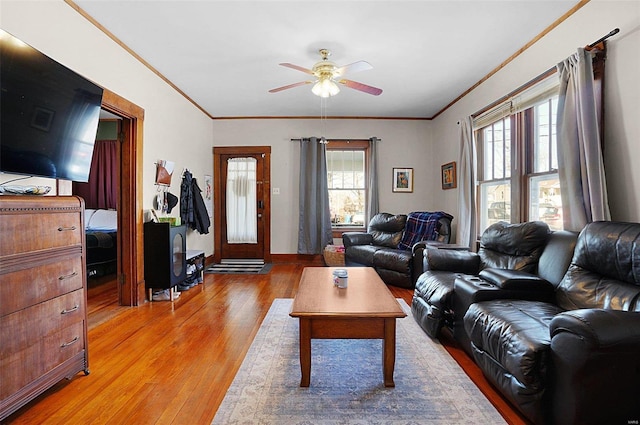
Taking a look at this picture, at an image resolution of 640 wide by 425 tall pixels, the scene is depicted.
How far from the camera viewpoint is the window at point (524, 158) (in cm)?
288

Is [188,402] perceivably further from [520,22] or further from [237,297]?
[520,22]

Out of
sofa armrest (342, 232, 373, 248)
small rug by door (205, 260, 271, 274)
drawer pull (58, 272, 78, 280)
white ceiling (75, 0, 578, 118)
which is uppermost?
white ceiling (75, 0, 578, 118)

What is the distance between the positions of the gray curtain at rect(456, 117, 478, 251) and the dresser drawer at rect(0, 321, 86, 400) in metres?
4.03

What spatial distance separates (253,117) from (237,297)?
131 inches

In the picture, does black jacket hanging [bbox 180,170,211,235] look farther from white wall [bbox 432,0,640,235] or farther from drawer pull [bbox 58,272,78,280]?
white wall [bbox 432,0,640,235]

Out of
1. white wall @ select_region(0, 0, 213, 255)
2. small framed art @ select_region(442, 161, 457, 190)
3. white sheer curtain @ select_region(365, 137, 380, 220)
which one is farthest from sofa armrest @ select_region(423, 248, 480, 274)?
white wall @ select_region(0, 0, 213, 255)

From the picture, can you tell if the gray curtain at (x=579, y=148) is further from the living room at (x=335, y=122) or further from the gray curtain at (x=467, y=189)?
the gray curtain at (x=467, y=189)

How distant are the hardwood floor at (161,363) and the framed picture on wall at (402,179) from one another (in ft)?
8.06

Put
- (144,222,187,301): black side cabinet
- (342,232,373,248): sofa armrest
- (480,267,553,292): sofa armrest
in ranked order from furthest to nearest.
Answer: (342,232,373,248): sofa armrest → (144,222,187,301): black side cabinet → (480,267,553,292): sofa armrest

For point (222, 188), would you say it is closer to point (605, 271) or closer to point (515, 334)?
point (515, 334)

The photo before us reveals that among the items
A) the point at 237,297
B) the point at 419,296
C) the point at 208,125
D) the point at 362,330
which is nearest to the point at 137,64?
the point at 208,125

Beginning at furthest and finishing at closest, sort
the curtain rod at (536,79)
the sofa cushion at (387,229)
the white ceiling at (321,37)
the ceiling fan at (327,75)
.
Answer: the sofa cushion at (387,229) < the ceiling fan at (327,75) < the white ceiling at (321,37) < the curtain rod at (536,79)

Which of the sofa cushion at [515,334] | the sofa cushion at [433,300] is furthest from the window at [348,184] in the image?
the sofa cushion at [515,334]

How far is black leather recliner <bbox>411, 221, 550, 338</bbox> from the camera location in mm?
2398
